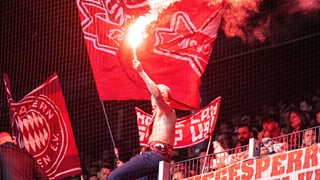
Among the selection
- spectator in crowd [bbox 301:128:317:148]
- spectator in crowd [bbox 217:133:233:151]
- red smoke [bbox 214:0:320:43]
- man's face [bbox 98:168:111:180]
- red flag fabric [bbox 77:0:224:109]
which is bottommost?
spectator in crowd [bbox 301:128:317:148]

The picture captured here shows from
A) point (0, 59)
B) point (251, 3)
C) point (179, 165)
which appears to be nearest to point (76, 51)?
point (0, 59)

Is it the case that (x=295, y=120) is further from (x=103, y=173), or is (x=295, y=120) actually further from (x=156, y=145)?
(x=103, y=173)

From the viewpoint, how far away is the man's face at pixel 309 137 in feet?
22.7

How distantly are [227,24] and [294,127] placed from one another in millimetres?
2396

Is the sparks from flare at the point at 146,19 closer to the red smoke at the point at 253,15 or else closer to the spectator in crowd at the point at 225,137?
the red smoke at the point at 253,15

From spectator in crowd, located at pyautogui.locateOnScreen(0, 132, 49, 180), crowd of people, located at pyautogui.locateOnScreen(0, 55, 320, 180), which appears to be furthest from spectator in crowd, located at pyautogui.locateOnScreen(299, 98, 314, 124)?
spectator in crowd, located at pyautogui.locateOnScreen(0, 132, 49, 180)

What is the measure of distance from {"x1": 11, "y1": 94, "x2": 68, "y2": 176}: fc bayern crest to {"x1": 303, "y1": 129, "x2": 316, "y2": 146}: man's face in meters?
3.41

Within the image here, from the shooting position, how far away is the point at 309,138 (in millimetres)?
6973

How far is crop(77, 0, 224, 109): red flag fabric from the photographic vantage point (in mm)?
9203

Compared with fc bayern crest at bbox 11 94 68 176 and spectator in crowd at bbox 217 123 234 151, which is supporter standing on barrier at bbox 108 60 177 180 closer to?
spectator in crowd at bbox 217 123 234 151

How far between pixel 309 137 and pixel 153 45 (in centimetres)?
281

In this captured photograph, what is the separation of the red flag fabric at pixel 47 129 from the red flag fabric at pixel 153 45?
752mm

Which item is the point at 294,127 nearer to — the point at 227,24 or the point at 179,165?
the point at 179,165

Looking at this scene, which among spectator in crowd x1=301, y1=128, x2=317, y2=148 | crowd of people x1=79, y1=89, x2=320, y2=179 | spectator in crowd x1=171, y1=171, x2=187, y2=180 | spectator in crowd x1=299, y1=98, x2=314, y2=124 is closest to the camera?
spectator in crowd x1=301, y1=128, x2=317, y2=148
